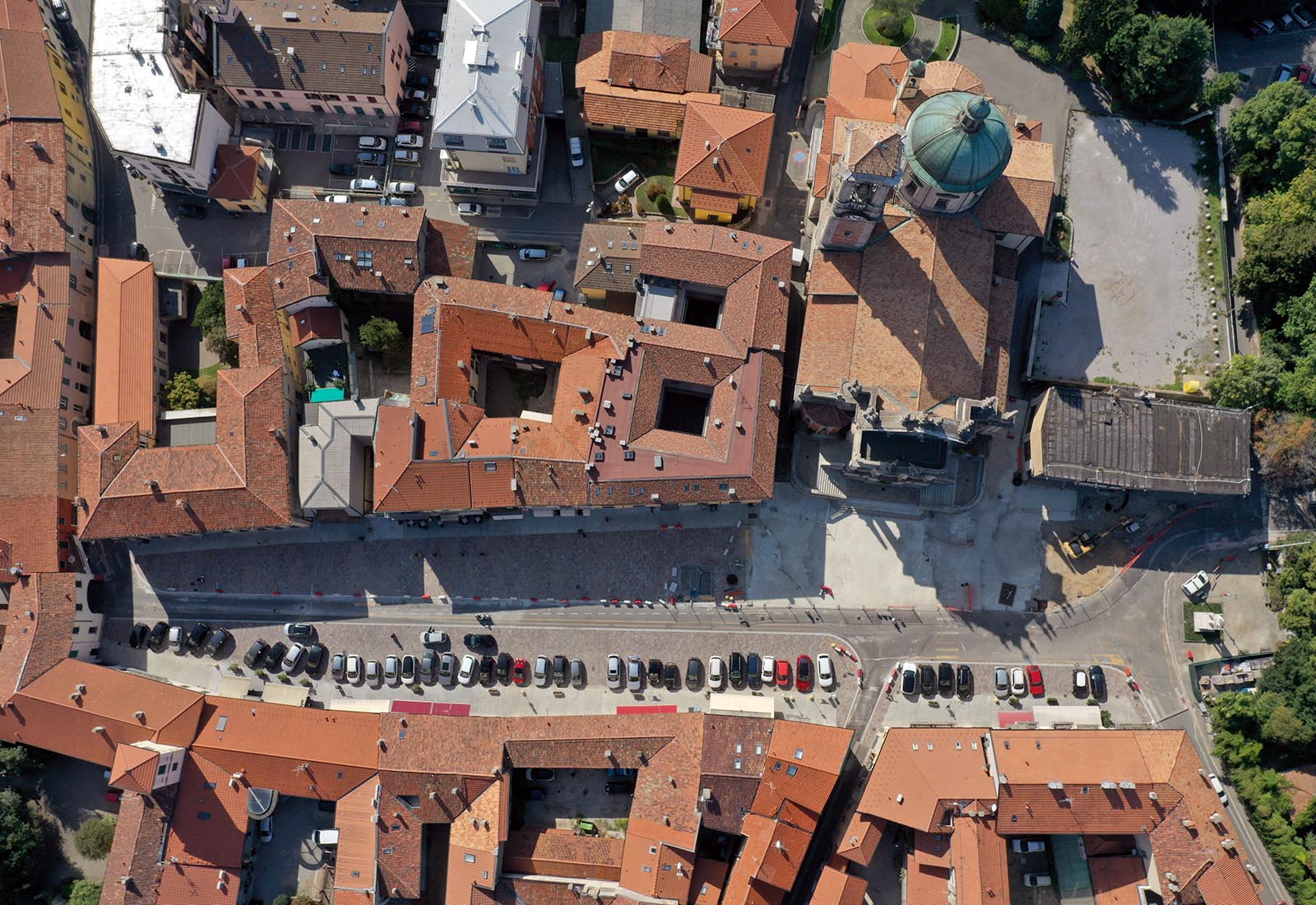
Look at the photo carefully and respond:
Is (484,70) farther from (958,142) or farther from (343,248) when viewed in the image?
(958,142)

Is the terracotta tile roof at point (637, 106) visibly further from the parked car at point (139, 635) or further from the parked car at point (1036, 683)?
the parked car at point (139, 635)

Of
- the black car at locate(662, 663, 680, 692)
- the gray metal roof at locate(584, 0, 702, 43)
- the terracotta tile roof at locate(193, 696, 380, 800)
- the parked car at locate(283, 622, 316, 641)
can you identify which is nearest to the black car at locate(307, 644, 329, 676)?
the parked car at locate(283, 622, 316, 641)

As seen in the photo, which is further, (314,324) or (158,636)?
(158,636)

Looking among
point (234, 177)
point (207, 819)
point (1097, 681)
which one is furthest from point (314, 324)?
point (1097, 681)

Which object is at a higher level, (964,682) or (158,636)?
(158,636)

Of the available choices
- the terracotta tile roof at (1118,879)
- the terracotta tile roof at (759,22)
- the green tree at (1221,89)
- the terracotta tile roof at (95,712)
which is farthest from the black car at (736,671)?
the green tree at (1221,89)

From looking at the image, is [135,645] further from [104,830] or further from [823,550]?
[823,550]
